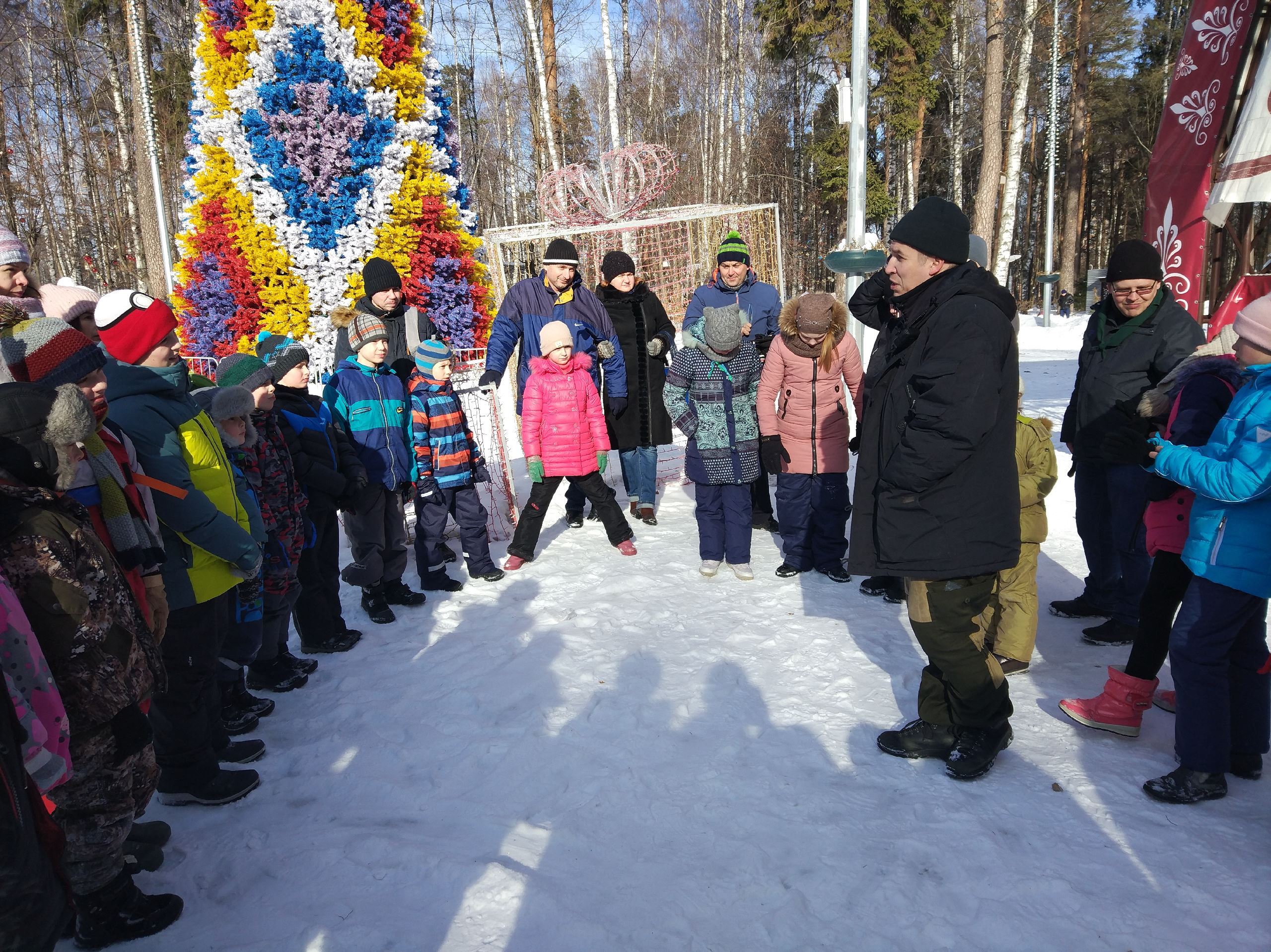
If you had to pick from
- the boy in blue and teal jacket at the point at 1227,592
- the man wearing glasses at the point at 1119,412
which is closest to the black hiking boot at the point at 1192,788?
the boy in blue and teal jacket at the point at 1227,592

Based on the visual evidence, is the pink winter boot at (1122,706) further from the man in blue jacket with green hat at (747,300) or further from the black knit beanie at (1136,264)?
the man in blue jacket with green hat at (747,300)

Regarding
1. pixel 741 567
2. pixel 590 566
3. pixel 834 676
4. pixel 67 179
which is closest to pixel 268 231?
pixel 590 566

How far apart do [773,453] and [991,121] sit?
14492 mm

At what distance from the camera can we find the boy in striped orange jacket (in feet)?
15.9

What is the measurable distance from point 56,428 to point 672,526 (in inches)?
187

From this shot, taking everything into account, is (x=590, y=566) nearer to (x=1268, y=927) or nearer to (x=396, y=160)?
(x=1268, y=927)

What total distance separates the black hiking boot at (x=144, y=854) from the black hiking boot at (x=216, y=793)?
0.28 meters

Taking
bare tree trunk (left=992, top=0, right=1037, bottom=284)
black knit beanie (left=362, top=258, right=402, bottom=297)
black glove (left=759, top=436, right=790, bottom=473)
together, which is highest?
bare tree trunk (left=992, top=0, right=1037, bottom=284)

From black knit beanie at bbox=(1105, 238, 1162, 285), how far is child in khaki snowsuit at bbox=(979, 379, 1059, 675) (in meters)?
0.78

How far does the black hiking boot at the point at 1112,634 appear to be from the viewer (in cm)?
388

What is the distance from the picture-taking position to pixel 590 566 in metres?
5.37

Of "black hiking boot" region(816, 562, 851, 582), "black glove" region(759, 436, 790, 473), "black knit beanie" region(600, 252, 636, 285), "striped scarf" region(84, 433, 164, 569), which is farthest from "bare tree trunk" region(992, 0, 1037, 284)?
"striped scarf" region(84, 433, 164, 569)

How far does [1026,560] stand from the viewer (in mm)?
3580

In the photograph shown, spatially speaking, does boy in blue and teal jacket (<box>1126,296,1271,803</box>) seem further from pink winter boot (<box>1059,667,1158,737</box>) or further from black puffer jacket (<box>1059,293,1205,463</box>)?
black puffer jacket (<box>1059,293,1205,463</box>)
